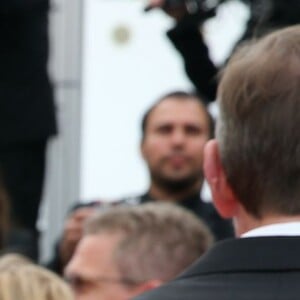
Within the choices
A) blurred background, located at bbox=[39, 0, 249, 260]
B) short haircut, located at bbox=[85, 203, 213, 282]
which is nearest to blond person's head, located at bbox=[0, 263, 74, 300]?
short haircut, located at bbox=[85, 203, 213, 282]

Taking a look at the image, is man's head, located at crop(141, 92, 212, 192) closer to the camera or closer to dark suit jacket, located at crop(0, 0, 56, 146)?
dark suit jacket, located at crop(0, 0, 56, 146)

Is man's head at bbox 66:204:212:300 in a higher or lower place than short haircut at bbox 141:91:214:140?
higher

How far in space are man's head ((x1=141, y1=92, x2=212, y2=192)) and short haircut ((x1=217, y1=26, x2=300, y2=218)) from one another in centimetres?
390

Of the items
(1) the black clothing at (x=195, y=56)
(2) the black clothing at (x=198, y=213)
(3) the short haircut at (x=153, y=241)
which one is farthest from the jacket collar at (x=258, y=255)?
(1) the black clothing at (x=195, y=56)

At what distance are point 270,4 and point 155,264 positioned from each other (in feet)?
6.26

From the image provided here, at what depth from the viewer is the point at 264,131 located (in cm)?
243

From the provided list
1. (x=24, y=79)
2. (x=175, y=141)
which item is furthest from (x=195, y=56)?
(x=24, y=79)

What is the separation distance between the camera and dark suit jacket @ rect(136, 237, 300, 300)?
238 centimetres

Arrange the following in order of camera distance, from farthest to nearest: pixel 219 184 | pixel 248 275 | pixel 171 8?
pixel 171 8, pixel 219 184, pixel 248 275

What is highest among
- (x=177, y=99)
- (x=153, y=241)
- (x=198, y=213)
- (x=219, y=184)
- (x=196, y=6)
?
(x=219, y=184)

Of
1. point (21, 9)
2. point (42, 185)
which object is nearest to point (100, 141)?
point (42, 185)

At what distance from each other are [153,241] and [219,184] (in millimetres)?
1591

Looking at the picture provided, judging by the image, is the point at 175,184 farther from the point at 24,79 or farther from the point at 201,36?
the point at 24,79

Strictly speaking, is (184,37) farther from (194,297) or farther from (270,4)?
(194,297)
